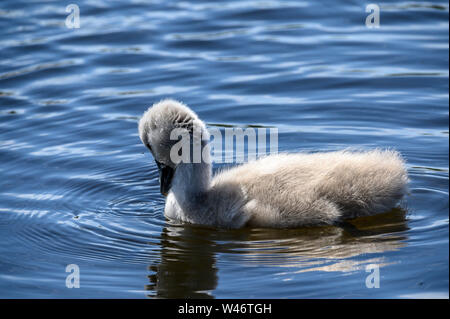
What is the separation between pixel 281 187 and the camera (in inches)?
269

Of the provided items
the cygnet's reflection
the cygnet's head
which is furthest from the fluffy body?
the cygnet's reflection

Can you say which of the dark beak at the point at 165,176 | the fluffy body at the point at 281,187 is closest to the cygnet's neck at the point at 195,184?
the fluffy body at the point at 281,187

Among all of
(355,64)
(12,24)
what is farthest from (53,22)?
(355,64)

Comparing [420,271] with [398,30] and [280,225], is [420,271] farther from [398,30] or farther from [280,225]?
[398,30]

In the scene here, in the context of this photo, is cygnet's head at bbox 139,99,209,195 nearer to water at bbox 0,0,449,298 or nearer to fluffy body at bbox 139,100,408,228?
fluffy body at bbox 139,100,408,228

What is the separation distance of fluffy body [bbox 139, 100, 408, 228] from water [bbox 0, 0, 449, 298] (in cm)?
15

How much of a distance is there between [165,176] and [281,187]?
110 cm

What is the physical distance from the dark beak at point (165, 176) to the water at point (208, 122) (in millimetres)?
321

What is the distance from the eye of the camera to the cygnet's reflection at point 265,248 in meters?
6.18

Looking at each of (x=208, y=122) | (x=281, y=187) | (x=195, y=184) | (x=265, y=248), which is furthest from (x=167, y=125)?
(x=208, y=122)

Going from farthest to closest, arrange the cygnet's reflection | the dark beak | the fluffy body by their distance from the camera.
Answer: the dark beak → the fluffy body → the cygnet's reflection

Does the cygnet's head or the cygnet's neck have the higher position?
the cygnet's head

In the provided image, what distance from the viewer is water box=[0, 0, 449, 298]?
6.25m

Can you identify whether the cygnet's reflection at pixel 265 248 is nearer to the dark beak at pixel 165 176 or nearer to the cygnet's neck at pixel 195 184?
the cygnet's neck at pixel 195 184
